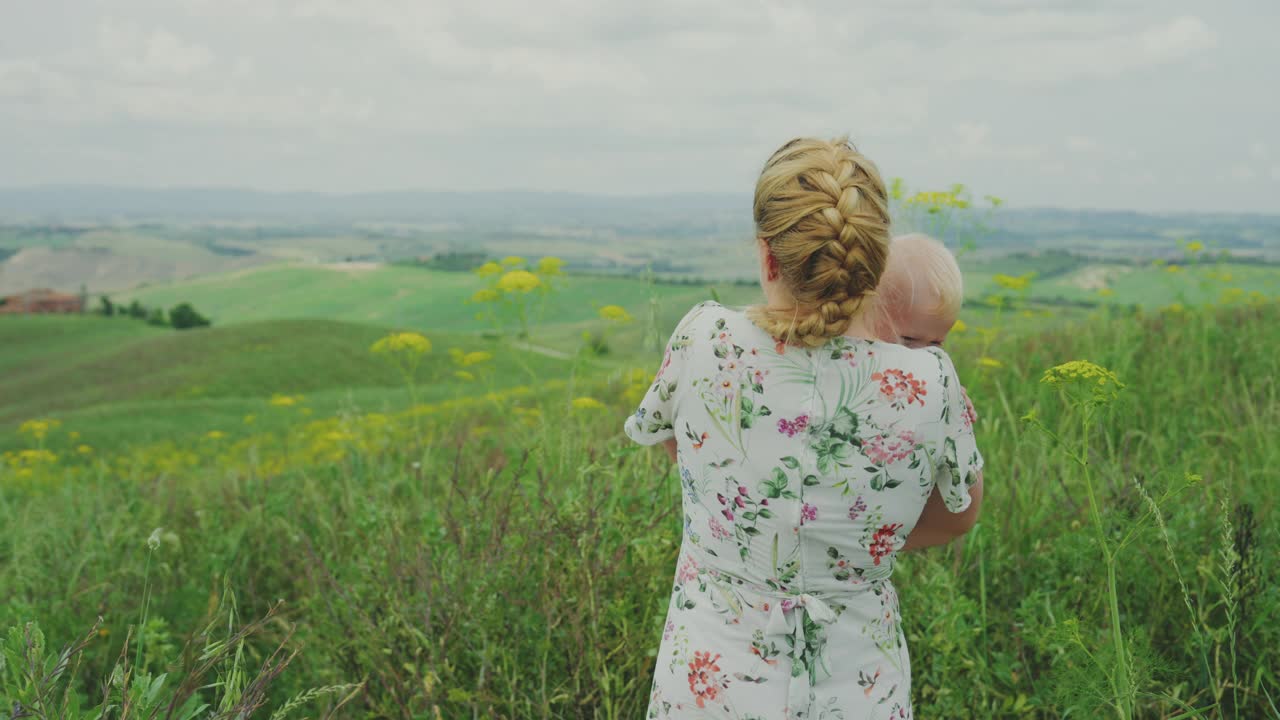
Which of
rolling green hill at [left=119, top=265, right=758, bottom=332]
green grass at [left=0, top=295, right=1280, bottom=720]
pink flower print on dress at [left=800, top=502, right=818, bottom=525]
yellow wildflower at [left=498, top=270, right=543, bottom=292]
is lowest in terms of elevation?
rolling green hill at [left=119, top=265, right=758, bottom=332]

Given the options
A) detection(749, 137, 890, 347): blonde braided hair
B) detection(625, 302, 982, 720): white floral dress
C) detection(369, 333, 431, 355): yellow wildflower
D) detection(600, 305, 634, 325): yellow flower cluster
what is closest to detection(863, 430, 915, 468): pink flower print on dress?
detection(625, 302, 982, 720): white floral dress

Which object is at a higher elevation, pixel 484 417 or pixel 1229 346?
pixel 1229 346

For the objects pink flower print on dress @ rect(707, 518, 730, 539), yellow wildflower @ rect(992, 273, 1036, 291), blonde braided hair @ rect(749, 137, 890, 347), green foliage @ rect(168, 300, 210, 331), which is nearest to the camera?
blonde braided hair @ rect(749, 137, 890, 347)

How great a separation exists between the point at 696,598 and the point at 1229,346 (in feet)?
23.5

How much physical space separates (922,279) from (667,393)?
717 millimetres

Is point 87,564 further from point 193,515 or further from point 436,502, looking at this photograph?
point 436,502

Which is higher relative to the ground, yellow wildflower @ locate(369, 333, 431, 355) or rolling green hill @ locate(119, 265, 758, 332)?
yellow wildflower @ locate(369, 333, 431, 355)

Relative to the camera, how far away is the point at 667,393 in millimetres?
1976

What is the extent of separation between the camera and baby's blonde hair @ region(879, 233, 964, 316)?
2.10 m

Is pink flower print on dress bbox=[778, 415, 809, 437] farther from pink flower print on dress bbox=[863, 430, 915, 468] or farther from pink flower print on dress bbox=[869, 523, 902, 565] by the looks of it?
pink flower print on dress bbox=[869, 523, 902, 565]

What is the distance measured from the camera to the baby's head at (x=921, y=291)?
210 cm

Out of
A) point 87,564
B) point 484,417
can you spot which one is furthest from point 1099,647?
point 484,417

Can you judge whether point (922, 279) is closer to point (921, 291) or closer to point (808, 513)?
point (921, 291)

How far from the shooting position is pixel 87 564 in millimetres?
4414
